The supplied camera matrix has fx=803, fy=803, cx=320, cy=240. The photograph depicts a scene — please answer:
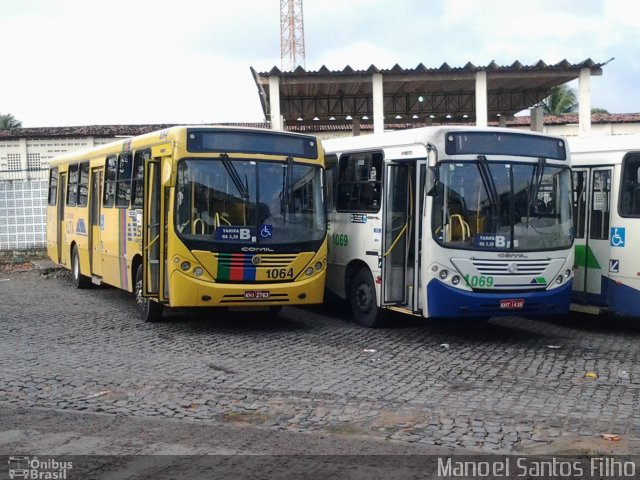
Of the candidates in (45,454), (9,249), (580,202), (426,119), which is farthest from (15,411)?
(426,119)

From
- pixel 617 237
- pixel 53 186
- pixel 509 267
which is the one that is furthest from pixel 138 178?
pixel 53 186

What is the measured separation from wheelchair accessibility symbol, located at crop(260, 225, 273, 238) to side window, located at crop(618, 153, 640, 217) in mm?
5063

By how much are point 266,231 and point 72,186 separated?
25.8 ft

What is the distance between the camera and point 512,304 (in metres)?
10.6

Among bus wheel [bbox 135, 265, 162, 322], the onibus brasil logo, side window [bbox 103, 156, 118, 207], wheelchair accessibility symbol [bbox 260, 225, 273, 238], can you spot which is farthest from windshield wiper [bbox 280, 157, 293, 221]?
the onibus brasil logo

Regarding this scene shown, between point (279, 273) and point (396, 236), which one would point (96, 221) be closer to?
point (279, 273)

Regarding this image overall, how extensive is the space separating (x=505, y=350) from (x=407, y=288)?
63.9 inches

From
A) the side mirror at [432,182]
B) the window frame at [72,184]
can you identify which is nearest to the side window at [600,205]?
the side mirror at [432,182]

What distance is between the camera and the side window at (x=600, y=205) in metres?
11.9

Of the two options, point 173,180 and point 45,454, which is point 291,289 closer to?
point 173,180

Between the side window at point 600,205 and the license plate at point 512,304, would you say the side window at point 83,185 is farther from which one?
the side window at point 600,205

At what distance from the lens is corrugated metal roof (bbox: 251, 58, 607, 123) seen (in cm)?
2150

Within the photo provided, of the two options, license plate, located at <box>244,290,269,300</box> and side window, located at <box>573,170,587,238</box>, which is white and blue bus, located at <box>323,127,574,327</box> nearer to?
side window, located at <box>573,170,587,238</box>

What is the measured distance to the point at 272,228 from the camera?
11406mm
